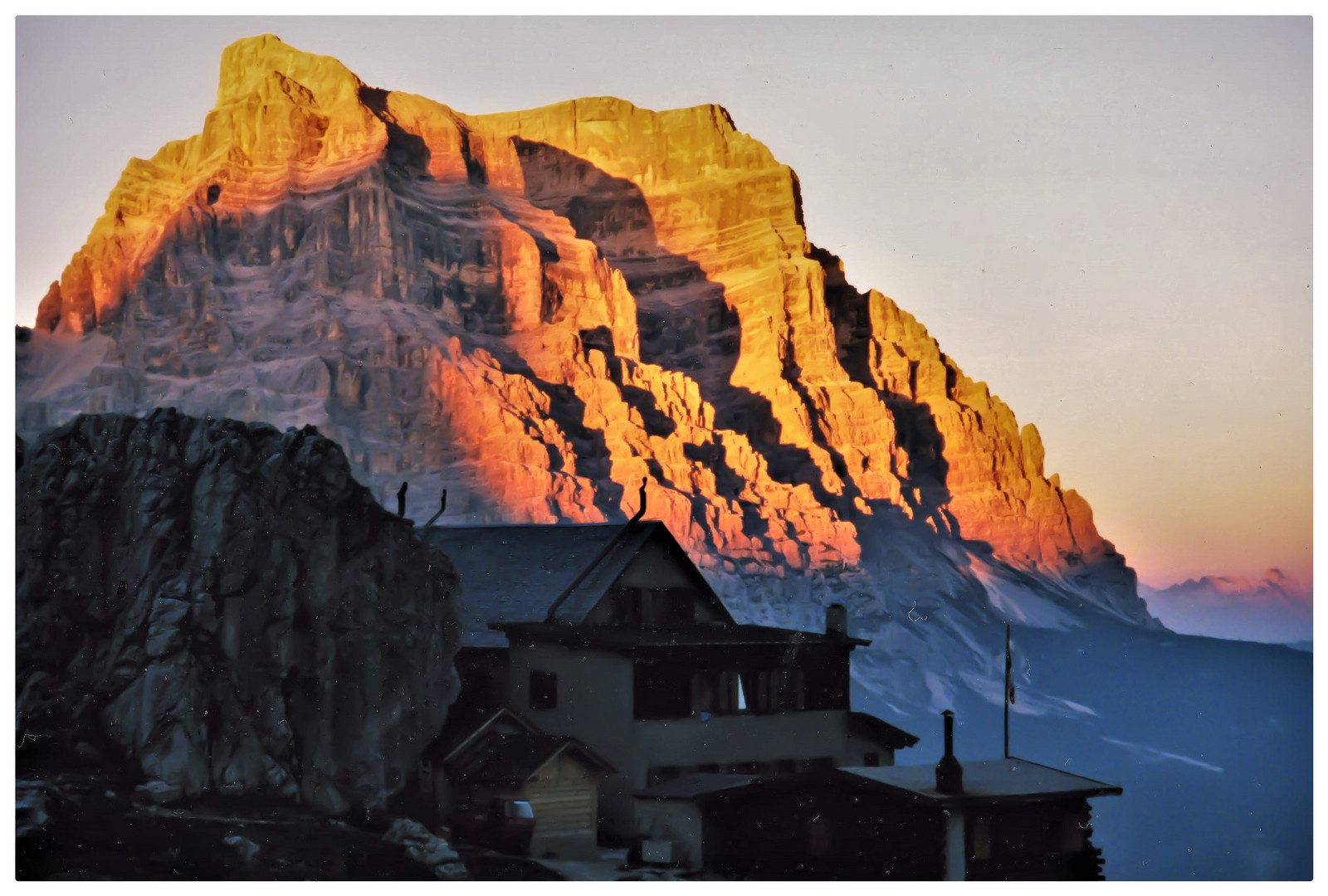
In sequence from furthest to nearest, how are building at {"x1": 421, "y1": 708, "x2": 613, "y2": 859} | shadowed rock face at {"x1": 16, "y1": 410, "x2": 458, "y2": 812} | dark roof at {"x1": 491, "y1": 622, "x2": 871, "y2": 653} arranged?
1. dark roof at {"x1": 491, "y1": 622, "x2": 871, "y2": 653}
2. building at {"x1": 421, "y1": 708, "x2": 613, "y2": 859}
3. shadowed rock face at {"x1": 16, "y1": 410, "x2": 458, "y2": 812}

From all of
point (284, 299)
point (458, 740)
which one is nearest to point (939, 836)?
point (458, 740)

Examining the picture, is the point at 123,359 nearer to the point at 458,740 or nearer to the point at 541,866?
the point at 458,740

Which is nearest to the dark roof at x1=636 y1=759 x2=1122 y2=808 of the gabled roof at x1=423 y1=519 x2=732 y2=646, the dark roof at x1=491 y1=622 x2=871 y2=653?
the dark roof at x1=491 y1=622 x2=871 y2=653

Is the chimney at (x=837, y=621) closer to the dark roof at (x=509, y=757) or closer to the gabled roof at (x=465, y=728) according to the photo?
the dark roof at (x=509, y=757)

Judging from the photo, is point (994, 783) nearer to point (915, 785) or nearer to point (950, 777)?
point (950, 777)

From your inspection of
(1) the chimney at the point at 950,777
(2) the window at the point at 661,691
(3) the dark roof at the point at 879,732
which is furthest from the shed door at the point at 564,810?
(1) the chimney at the point at 950,777

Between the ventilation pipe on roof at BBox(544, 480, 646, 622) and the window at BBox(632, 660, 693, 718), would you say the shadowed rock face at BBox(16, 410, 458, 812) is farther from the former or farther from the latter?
the window at BBox(632, 660, 693, 718)

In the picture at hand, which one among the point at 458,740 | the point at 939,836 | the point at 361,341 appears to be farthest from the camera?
the point at 361,341
